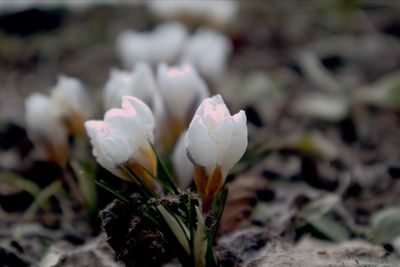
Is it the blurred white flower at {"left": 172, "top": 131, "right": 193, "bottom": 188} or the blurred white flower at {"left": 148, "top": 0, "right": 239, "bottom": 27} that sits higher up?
the blurred white flower at {"left": 172, "top": 131, "right": 193, "bottom": 188}

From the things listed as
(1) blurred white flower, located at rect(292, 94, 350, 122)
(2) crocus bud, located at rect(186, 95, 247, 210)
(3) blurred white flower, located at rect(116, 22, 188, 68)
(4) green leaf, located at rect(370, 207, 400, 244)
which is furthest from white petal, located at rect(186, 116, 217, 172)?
(1) blurred white flower, located at rect(292, 94, 350, 122)

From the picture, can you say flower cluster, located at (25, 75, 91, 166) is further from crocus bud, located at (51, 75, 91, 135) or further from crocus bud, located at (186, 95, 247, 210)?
crocus bud, located at (186, 95, 247, 210)

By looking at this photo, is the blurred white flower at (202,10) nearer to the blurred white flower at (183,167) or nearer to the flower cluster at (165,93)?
the flower cluster at (165,93)

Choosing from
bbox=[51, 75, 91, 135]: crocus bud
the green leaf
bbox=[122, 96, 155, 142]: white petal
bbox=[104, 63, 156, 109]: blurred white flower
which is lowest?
the green leaf

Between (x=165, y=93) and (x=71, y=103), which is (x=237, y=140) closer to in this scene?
(x=165, y=93)

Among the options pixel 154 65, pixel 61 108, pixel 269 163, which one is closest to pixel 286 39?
pixel 154 65

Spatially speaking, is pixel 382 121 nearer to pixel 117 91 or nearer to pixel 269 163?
pixel 269 163
